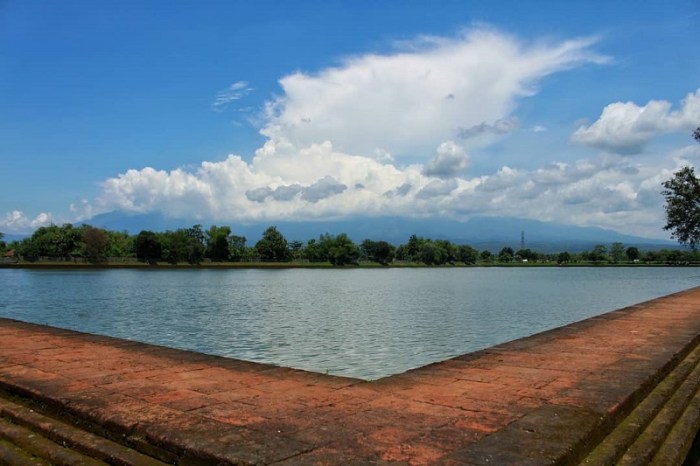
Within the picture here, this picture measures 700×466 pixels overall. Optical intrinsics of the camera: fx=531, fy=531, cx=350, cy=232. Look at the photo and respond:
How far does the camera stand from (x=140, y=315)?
19.7 metres

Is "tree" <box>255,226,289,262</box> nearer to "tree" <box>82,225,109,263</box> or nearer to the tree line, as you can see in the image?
the tree line

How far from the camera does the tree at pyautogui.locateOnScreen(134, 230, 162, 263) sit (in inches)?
3814

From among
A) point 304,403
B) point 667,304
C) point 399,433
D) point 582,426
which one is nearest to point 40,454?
point 304,403

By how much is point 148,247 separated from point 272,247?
26.2 meters

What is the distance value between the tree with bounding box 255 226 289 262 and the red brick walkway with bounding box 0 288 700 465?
10724 centimetres

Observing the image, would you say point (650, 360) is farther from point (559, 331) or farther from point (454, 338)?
point (454, 338)

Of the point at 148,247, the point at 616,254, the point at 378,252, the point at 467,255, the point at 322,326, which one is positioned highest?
the point at 616,254

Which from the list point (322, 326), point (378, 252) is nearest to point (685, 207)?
point (322, 326)

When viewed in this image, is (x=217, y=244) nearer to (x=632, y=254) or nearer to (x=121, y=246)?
(x=121, y=246)

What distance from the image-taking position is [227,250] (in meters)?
108

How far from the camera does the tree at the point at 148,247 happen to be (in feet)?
318

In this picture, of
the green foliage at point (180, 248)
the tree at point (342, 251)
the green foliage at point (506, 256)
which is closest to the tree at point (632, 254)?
the green foliage at point (506, 256)

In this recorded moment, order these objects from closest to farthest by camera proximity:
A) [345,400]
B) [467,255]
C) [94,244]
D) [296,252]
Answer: [345,400] < [94,244] < [296,252] < [467,255]

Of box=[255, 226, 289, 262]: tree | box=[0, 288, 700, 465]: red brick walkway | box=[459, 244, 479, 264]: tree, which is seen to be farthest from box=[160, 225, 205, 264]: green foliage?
box=[0, 288, 700, 465]: red brick walkway
